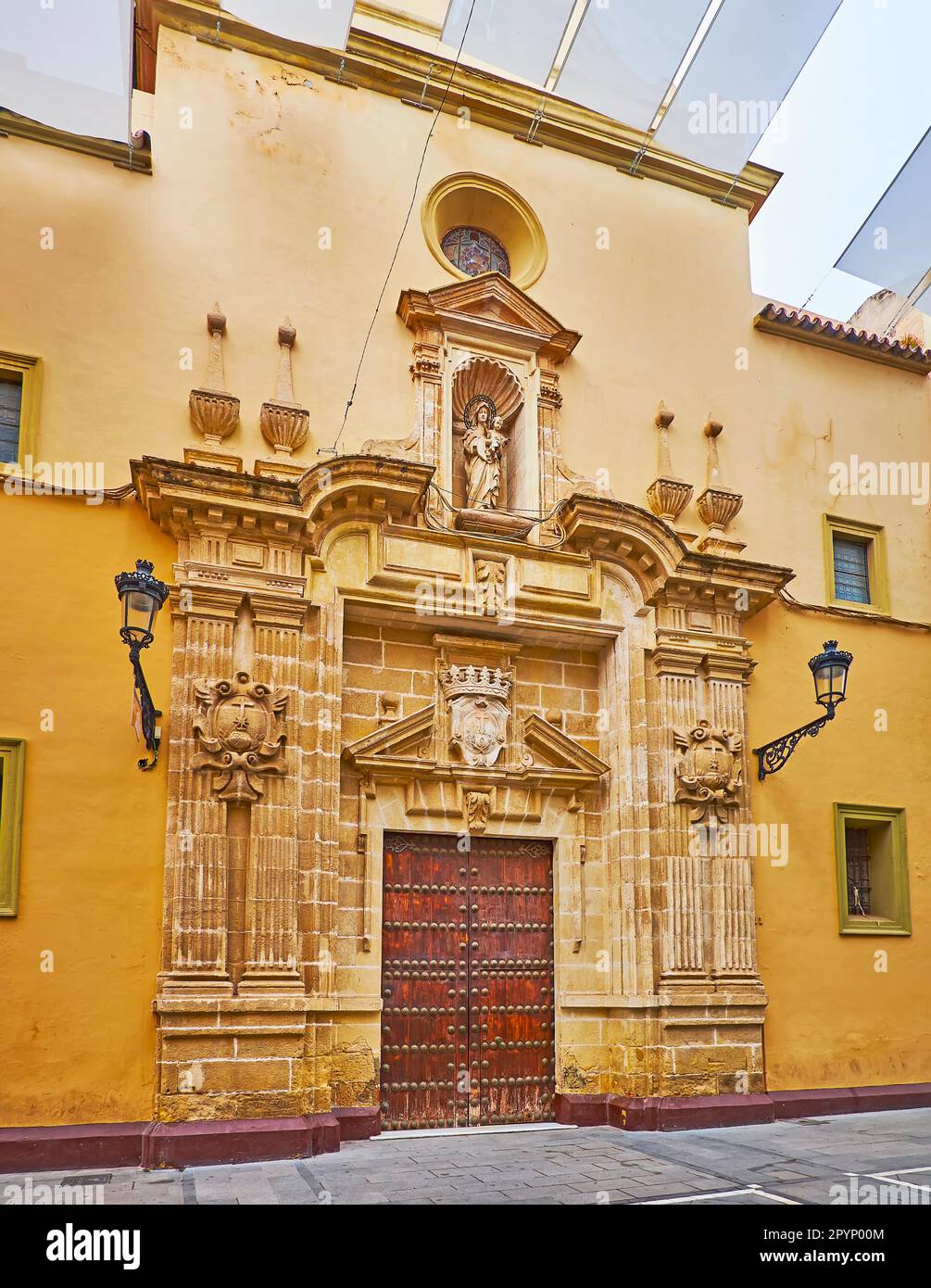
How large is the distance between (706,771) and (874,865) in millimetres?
2523

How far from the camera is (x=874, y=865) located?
421 inches

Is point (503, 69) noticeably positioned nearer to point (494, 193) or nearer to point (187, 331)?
point (494, 193)

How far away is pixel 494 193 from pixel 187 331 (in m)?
3.43

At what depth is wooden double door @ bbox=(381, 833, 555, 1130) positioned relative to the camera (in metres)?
8.59

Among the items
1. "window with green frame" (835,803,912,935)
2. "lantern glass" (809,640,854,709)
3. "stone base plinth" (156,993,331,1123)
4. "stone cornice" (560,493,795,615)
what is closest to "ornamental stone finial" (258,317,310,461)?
"stone cornice" (560,493,795,615)

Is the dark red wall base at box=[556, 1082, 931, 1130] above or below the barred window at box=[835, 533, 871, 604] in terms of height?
below

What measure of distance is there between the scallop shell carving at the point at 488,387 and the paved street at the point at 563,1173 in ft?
19.8

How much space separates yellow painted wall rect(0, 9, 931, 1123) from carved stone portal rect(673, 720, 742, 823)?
61cm

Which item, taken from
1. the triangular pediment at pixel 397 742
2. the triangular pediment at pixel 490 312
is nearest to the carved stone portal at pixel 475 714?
the triangular pediment at pixel 397 742

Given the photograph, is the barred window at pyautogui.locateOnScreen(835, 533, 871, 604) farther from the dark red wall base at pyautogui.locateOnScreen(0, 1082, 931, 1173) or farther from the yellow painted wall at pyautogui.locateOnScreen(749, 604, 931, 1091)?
the dark red wall base at pyautogui.locateOnScreen(0, 1082, 931, 1173)

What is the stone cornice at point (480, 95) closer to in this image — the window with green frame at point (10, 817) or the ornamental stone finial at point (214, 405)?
the ornamental stone finial at point (214, 405)

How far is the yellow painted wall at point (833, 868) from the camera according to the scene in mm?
9711

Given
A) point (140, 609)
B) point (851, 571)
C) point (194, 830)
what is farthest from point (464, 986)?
point (851, 571)

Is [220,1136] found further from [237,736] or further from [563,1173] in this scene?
[237,736]
